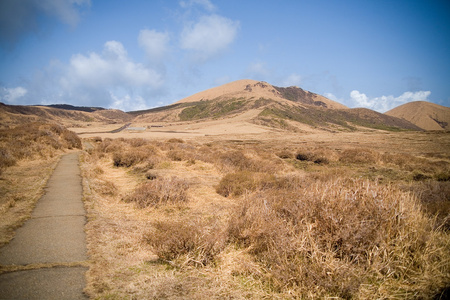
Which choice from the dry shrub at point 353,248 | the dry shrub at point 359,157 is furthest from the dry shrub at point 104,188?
the dry shrub at point 359,157

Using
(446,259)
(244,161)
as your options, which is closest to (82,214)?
(446,259)

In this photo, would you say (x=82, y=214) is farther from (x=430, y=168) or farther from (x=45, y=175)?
(x=430, y=168)

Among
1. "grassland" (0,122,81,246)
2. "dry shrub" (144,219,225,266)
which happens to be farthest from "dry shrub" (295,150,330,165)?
"grassland" (0,122,81,246)

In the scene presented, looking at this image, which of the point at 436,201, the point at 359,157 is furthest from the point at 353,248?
the point at 359,157

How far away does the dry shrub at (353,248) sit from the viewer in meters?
3.04

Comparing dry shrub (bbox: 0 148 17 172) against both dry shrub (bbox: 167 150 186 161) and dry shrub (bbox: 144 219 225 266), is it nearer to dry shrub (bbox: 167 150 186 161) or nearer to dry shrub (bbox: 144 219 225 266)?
dry shrub (bbox: 167 150 186 161)

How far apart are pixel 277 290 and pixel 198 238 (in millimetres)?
1571

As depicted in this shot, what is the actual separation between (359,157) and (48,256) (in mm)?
23728

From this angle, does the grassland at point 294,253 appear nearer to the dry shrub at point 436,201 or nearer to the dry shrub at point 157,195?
the dry shrub at point 436,201

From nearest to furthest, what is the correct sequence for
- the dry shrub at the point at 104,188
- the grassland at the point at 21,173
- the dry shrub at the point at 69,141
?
the grassland at the point at 21,173
the dry shrub at the point at 104,188
the dry shrub at the point at 69,141

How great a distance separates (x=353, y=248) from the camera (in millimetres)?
3486

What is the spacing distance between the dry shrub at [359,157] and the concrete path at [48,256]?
873 inches

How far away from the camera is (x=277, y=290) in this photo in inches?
127

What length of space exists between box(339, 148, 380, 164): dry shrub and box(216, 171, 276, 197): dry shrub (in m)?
14.9
